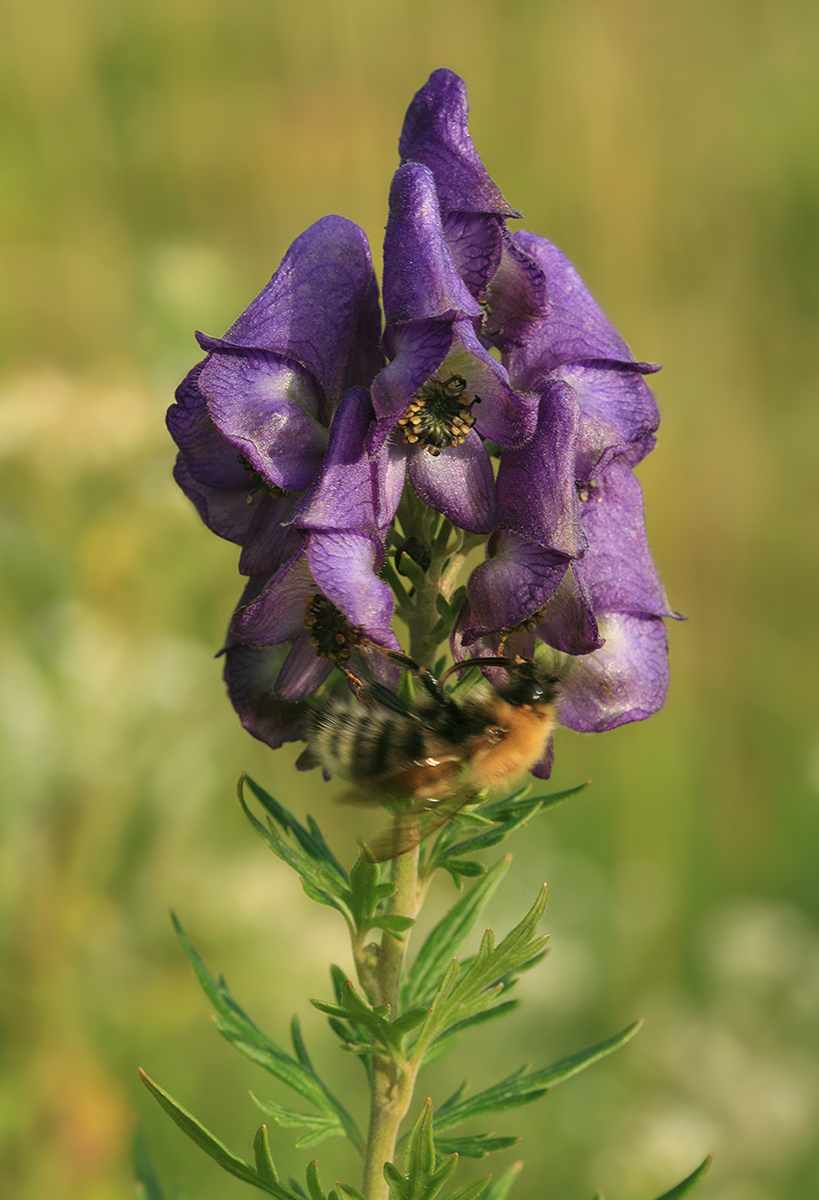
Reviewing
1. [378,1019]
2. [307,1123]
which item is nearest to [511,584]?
[378,1019]

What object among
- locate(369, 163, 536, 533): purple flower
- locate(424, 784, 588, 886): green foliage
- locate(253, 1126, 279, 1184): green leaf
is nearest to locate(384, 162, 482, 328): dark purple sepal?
locate(369, 163, 536, 533): purple flower

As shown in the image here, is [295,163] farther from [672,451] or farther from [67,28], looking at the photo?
[672,451]

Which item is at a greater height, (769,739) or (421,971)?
(421,971)

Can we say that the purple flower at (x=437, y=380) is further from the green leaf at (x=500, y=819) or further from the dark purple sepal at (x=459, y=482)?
the green leaf at (x=500, y=819)

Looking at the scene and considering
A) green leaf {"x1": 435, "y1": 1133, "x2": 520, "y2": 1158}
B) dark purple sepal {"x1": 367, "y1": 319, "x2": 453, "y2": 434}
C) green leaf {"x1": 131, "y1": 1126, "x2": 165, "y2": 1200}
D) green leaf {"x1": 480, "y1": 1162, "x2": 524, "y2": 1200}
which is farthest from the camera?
green leaf {"x1": 131, "y1": 1126, "x2": 165, "y2": 1200}

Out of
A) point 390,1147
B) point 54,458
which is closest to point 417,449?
point 390,1147

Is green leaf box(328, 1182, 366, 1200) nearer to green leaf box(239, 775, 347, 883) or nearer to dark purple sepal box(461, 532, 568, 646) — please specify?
green leaf box(239, 775, 347, 883)
